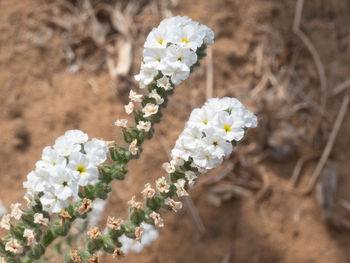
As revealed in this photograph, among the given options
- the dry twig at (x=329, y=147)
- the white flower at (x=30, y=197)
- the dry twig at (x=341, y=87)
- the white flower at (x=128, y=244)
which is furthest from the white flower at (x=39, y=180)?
the dry twig at (x=341, y=87)

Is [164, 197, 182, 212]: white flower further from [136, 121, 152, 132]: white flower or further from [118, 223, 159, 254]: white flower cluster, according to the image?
[118, 223, 159, 254]: white flower cluster

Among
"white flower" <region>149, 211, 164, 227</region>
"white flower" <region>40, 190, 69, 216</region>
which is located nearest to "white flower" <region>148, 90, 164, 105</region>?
"white flower" <region>149, 211, 164, 227</region>

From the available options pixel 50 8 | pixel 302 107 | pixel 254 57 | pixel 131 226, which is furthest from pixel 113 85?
pixel 131 226

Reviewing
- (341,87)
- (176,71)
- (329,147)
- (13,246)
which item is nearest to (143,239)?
(13,246)

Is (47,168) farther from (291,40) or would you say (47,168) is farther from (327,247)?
(291,40)

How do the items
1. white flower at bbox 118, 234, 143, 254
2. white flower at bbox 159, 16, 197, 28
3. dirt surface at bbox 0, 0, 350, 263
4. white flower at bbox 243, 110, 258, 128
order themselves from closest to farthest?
white flower at bbox 243, 110, 258, 128 < white flower at bbox 159, 16, 197, 28 < white flower at bbox 118, 234, 143, 254 < dirt surface at bbox 0, 0, 350, 263
